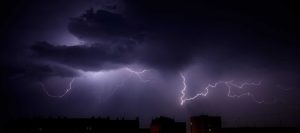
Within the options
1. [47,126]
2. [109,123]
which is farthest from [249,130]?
[47,126]

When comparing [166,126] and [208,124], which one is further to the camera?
[208,124]

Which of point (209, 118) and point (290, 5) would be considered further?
point (209, 118)

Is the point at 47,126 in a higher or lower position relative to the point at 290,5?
lower

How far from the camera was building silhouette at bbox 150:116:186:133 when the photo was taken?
57.2m

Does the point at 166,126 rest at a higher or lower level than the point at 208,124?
lower

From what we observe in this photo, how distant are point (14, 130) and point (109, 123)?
1968 cm

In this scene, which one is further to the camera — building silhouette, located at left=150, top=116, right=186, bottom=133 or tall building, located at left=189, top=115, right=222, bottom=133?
tall building, located at left=189, top=115, right=222, bottom=133

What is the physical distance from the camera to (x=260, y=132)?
66.6 meters

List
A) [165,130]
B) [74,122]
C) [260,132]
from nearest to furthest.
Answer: [165,130] < [74,122] < [260,132]

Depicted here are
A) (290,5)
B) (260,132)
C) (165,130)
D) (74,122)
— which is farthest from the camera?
(260,132)

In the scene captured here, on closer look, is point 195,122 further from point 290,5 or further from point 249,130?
point 290,5

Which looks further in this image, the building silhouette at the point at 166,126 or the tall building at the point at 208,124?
the tall building at the point at 208,124

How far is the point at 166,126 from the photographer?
57.3m

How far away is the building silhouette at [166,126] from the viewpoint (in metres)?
57.2
